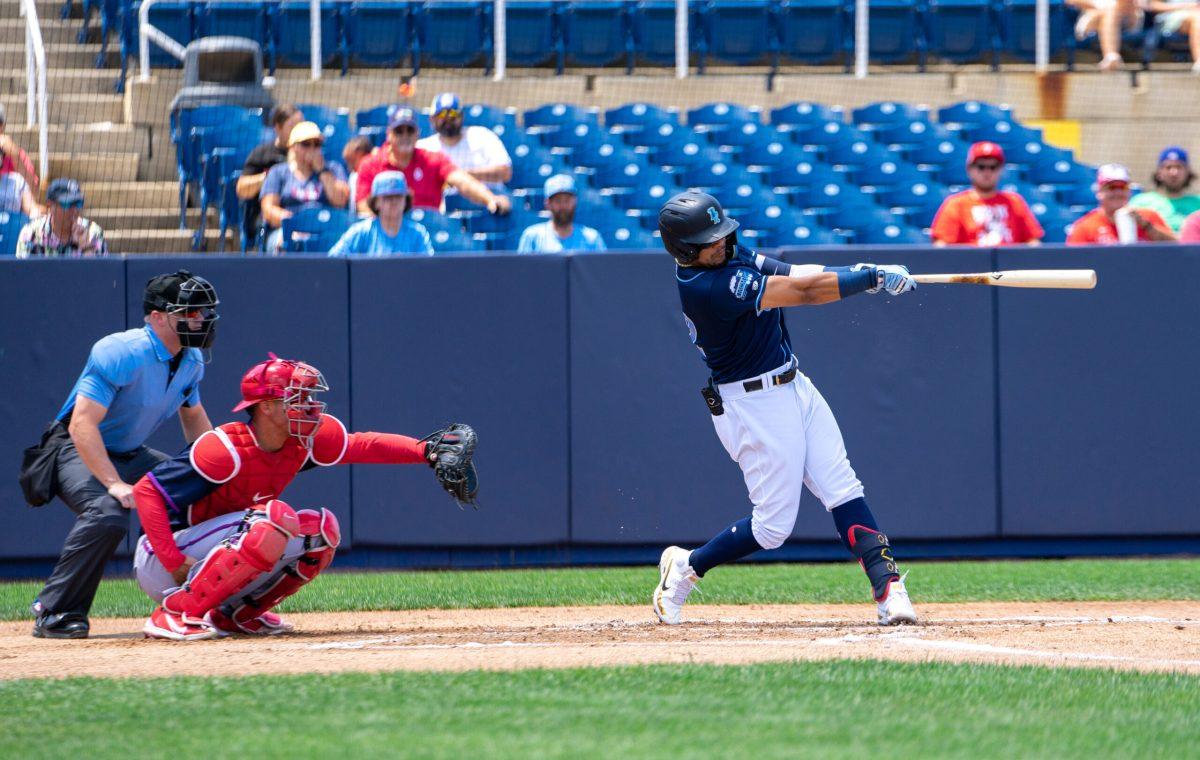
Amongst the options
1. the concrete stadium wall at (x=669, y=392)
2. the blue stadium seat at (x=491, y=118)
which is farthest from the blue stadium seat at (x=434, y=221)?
the blue stadium seat at (x=491, y=118)

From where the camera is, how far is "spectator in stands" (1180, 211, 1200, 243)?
934cm

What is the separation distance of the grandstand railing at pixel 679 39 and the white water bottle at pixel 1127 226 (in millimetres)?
4993

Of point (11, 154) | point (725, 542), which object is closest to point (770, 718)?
point (725, 542)

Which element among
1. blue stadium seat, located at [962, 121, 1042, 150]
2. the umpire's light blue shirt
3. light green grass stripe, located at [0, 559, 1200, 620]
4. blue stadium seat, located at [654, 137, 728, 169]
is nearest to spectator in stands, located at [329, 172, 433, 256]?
light green grass stripe, located at [0, 559, 1200, 620]

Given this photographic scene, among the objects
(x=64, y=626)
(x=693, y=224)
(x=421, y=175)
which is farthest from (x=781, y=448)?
(x=421, y=175)

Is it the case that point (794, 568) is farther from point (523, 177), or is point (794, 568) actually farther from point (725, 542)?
point (523, 177)

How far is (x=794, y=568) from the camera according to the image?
28.9 ft

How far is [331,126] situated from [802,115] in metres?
4.08

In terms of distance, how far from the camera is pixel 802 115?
13.4 metres

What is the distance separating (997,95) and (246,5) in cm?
675

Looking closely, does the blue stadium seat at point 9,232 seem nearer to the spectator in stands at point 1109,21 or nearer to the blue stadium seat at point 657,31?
the blue stadium seat at point 657,31

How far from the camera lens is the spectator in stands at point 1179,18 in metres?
14.2

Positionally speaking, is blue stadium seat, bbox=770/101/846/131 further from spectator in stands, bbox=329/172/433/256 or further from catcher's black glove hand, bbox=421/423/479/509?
catcher's black glove hand, bbox=421/423/479/509

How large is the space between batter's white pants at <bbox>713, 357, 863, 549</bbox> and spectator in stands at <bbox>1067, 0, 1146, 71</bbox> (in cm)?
917
